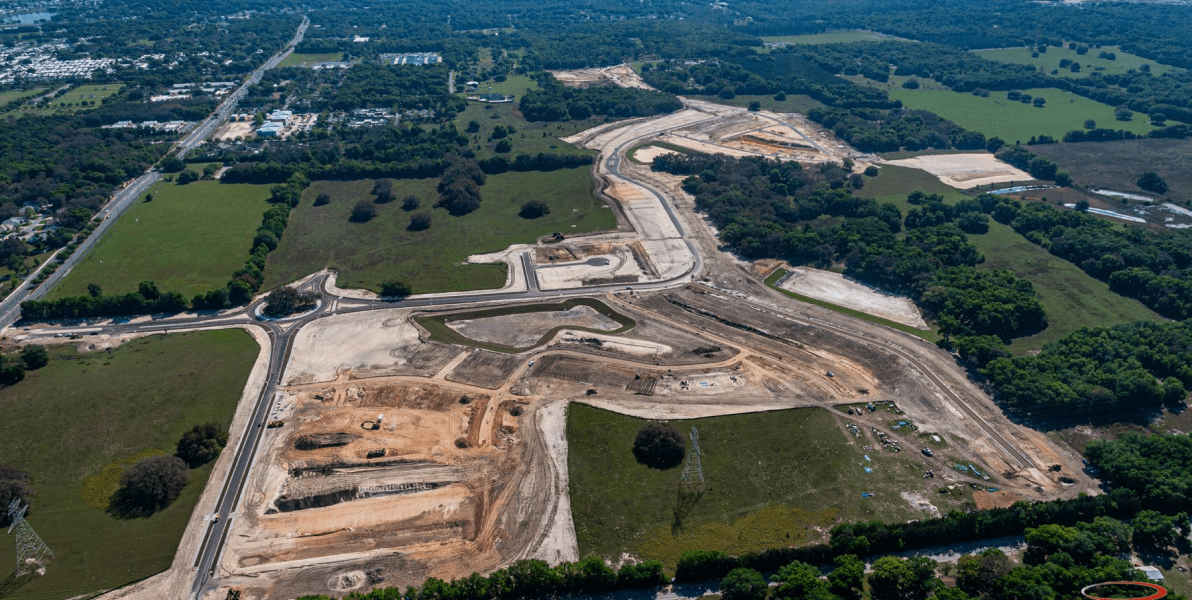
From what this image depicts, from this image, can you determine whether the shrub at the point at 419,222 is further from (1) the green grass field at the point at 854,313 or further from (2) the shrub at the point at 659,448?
(2) the shrub at the point at 659,448

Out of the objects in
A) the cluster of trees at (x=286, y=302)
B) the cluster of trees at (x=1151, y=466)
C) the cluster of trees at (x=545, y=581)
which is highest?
the cluster of trees at (x=1151, y=466)

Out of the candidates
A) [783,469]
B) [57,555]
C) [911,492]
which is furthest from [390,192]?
[911,492]

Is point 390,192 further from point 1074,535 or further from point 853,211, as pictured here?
point 1074,535

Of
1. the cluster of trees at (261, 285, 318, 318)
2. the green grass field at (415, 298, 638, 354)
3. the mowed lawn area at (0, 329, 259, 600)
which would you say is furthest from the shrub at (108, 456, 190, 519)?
the green grass field at (415, 298, 638, 354)

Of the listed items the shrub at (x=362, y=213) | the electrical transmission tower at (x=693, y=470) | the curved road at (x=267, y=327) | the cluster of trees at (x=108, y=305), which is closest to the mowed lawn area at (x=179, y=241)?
the cluster of trees at (x=108, y=305)

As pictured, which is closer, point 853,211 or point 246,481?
point 246,481

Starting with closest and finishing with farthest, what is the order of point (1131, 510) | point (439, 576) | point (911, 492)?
1. point (439, 576)
2. point (1131, 510)
3. point (911, 492)

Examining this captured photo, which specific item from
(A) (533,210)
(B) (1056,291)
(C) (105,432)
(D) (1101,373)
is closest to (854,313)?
(D) (1101,373)

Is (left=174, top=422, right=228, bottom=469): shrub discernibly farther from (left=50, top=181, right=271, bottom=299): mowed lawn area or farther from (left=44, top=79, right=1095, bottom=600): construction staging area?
(left=50, top=181, right=271, bottom=299): mowed lawn area
